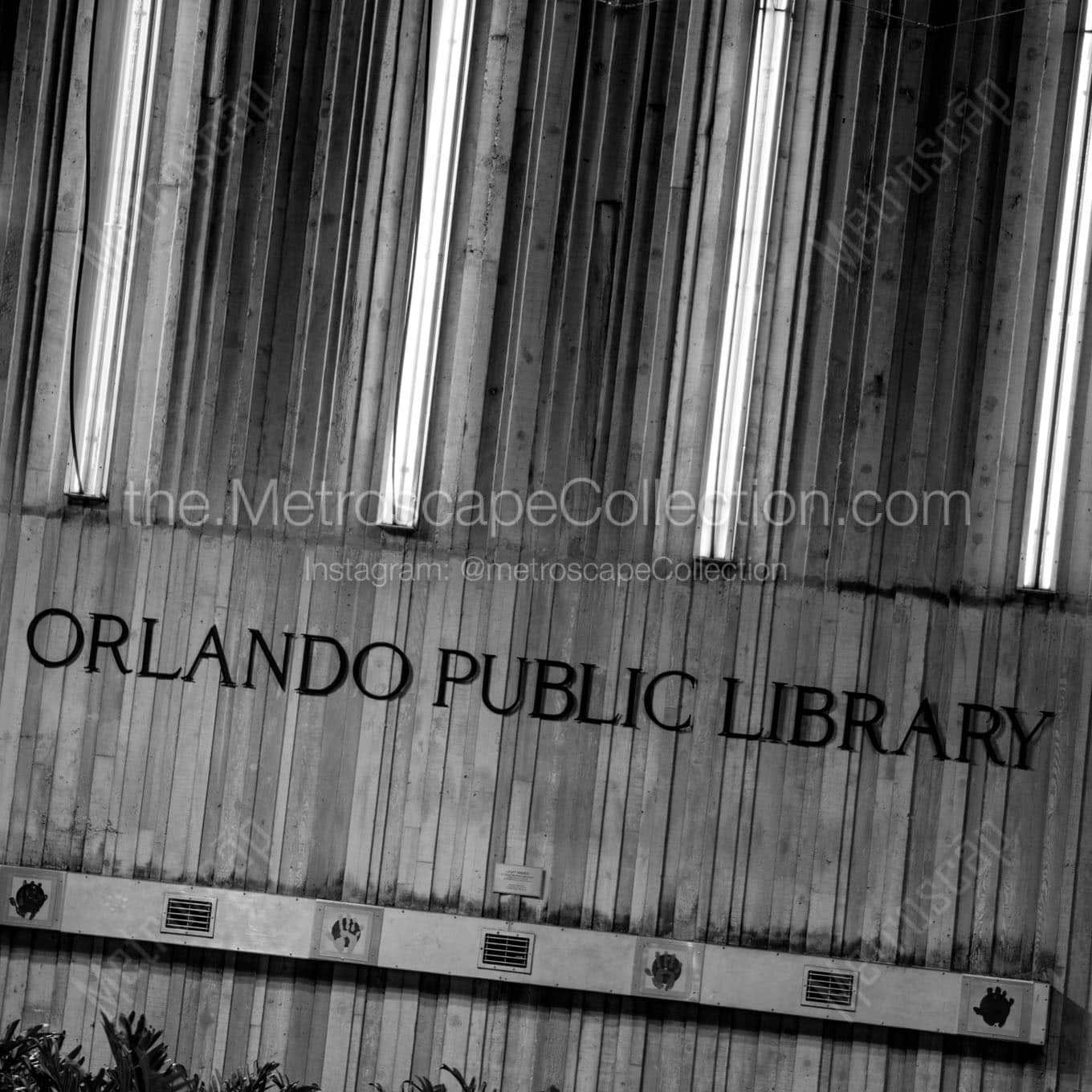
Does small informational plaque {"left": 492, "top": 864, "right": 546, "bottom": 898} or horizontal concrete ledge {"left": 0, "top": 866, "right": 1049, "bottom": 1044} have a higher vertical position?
small informational plaque {"left": 492, "top": 864, "right": 546, "bottom": 898}

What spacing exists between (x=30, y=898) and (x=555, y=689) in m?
2.31

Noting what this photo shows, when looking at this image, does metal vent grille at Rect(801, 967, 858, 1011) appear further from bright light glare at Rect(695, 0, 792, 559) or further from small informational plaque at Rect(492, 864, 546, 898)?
bright light glare at Rect(695, 0, 792, 559)

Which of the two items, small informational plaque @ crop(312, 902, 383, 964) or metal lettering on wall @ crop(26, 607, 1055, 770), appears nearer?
small informational plaque @ crop(312, 902, 383, 964)

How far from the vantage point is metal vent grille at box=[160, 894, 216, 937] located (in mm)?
5273

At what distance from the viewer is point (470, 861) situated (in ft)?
17.5

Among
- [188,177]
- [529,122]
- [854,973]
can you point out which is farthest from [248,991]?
[529,122]

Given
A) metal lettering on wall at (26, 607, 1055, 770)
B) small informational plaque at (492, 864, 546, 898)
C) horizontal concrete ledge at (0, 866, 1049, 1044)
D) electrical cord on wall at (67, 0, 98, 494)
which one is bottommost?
horizontal concrete ledge at (0, 866, 1049, 1044)

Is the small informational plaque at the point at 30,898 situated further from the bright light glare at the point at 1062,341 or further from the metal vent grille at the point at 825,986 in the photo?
the bright light glare at the point at 1062,341

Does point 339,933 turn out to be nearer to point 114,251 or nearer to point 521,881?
point 521,881

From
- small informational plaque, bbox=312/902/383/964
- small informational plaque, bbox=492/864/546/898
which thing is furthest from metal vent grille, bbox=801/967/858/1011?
small informational plaque, bbox=312/902/383/964

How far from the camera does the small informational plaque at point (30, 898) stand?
207 inches

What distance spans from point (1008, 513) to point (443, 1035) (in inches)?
126

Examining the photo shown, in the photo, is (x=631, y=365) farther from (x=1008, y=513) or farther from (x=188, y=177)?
(x=188, y=177)

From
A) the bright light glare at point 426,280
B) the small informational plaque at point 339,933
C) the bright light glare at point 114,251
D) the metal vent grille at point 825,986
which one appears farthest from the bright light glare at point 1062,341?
the bright light glare at point 114,251
